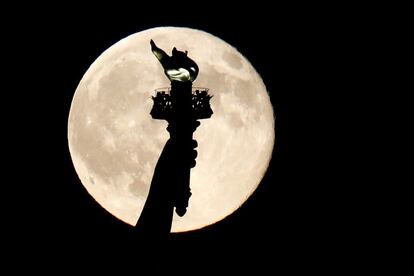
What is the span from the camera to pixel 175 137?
5555 millimetres

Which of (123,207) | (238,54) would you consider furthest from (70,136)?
(238,54)

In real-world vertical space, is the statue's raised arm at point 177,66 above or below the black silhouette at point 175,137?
above

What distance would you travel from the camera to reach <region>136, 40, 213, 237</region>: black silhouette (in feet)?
17.8

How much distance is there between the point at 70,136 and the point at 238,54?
2645mm

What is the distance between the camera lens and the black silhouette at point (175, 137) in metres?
5.42

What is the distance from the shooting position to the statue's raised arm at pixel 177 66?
5375 millimetres

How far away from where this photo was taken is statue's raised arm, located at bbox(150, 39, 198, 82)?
5375mm

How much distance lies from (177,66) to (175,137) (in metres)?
0.72

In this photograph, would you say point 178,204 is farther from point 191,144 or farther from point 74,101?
point 74,101

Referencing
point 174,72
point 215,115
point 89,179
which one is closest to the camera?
point 174,72

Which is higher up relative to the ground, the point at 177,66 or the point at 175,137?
the point at 177,66

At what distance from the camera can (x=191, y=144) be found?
562cm

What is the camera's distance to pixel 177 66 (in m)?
5.37

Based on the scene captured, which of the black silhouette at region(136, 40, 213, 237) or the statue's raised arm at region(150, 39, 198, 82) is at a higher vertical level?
the statue's raised arm at region(150, 39, 198, 82)
